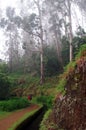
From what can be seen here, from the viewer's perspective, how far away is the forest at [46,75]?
8.35m

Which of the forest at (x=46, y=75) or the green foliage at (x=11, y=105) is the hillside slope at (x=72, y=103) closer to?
the forest at (x=46, y=75)

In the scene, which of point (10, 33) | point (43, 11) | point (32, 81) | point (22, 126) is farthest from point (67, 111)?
point (10, 33)

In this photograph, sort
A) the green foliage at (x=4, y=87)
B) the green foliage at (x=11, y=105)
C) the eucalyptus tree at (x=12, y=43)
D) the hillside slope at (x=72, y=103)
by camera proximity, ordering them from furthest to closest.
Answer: the eucalyptus tree at (x=12, y=43) < the green foliage at (x=4, y=87) < the green foliage at (x=11, y=105) < the hillside slope at (x=72, y=103)

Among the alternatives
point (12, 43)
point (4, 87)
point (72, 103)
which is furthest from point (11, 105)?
point (12, 43)

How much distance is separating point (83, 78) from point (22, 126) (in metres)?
4.82

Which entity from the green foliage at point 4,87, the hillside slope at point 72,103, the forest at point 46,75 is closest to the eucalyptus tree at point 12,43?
→ the forest at point 46,75

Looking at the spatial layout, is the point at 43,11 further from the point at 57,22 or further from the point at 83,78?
the point at 83,78

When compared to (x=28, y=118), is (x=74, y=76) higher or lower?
higher

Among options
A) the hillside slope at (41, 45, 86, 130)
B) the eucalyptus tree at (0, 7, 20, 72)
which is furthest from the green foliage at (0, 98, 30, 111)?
the eucalyptus tree at (0, 7, 20, 72)

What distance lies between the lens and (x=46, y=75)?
32.6 meters

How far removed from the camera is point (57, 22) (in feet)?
120

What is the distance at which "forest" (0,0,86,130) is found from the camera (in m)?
8.35

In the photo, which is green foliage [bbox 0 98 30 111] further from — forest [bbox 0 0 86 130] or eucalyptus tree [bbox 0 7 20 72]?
eucalyptus tree [bbox 0 7 20 72]

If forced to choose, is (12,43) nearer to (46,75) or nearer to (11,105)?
(46,75)
